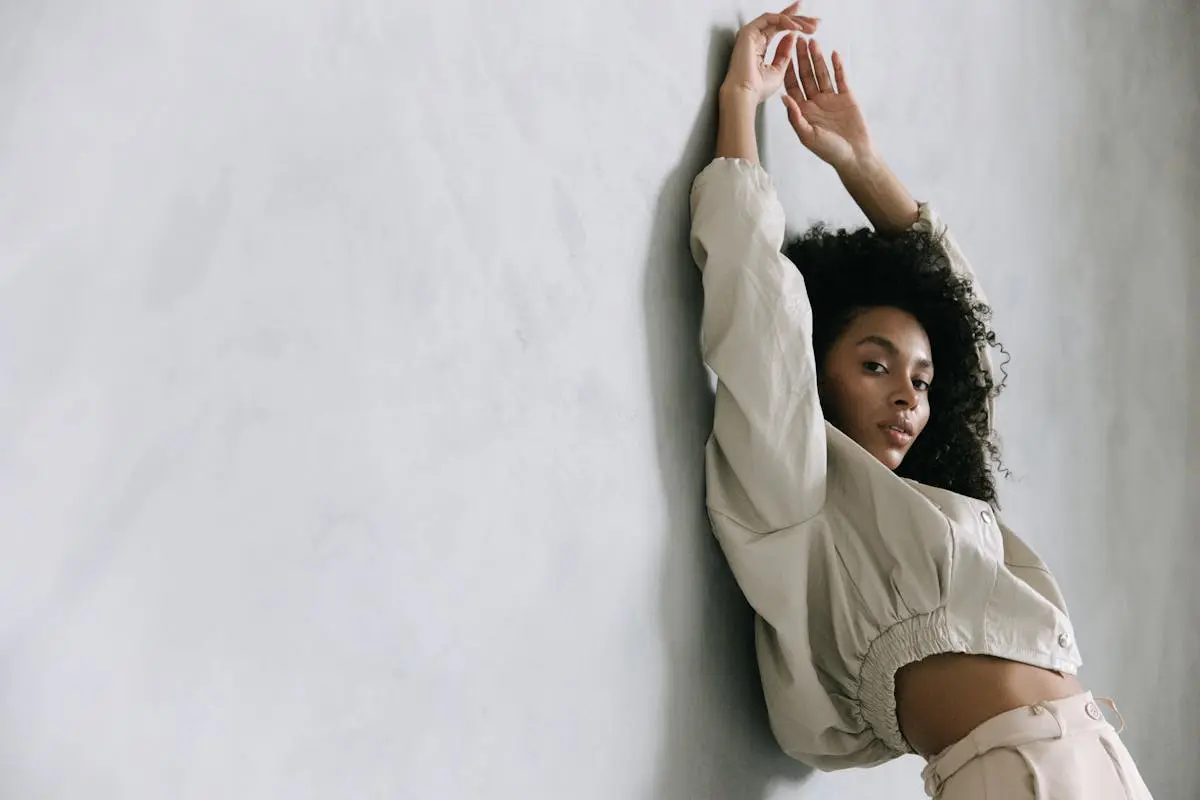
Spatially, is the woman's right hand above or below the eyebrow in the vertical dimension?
above

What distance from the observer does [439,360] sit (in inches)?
30.2

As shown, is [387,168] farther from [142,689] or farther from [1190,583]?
[1190,583]

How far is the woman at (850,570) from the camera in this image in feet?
3.37

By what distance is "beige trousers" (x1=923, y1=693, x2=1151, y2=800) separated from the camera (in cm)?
101

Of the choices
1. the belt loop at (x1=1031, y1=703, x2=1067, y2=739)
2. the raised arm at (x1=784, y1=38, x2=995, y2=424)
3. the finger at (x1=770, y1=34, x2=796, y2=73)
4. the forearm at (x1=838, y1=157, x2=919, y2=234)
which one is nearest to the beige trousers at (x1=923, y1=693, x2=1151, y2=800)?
the belt loop at (x1=1031, y1=703, x2=1067, y2=739)

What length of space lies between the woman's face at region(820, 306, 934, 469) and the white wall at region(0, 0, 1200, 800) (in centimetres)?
16

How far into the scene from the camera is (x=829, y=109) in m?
1.27

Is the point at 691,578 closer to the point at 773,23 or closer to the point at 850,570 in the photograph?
the point at 850,570

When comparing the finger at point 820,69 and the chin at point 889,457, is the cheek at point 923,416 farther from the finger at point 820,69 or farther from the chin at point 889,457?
the finger at point 820,69

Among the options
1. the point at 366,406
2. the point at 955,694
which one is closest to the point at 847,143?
the point at 955,694

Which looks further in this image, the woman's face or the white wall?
the woman's face

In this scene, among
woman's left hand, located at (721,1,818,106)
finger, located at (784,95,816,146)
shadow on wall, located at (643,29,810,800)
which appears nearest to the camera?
shadow on wall, located at (643,29,810,800)

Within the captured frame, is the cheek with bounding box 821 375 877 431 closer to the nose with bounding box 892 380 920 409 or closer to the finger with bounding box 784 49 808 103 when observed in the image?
the nose with bounding box 892 380 920 409

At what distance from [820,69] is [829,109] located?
1.7 inches
